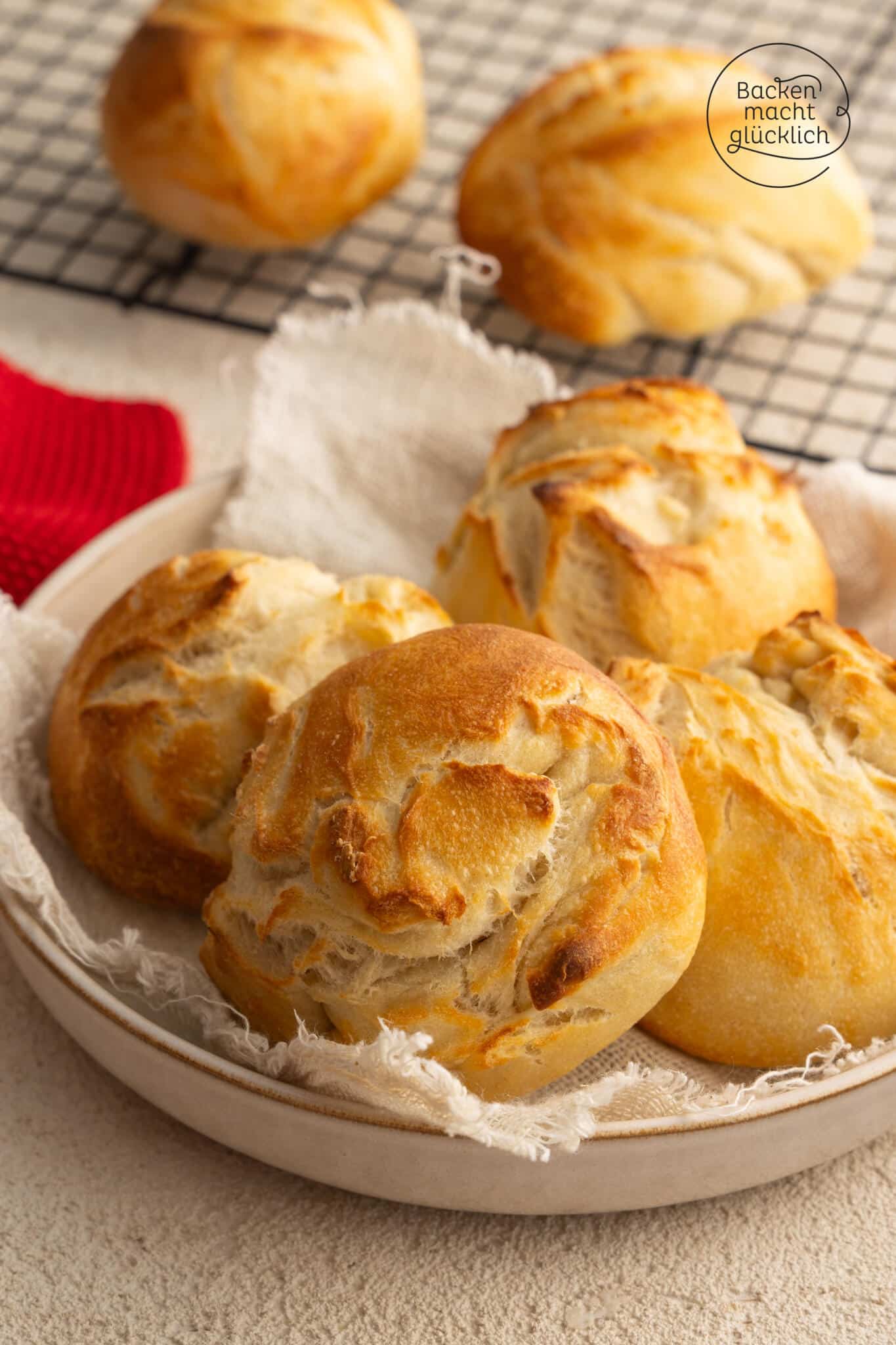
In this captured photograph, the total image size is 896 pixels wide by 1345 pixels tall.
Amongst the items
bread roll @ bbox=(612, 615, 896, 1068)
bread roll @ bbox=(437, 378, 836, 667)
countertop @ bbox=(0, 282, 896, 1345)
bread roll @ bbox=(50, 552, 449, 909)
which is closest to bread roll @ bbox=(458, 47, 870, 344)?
bread roll @ bbox=(437, 378, 836, 667)

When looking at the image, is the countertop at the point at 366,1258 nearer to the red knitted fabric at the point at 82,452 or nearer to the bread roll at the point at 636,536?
the bread roll at the point at 636,536

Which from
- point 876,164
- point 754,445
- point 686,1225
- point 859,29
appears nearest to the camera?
point 686,1225

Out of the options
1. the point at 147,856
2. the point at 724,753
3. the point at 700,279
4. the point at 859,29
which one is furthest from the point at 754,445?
the point at 859,29

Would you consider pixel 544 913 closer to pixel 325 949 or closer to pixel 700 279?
pixel 325 949

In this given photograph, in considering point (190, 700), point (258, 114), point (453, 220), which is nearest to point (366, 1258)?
point (190, 700)

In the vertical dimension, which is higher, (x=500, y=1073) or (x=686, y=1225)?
(x=500, y=1073)

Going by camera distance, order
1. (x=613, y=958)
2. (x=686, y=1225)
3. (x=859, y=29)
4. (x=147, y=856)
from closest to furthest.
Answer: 1. (x=613, y=958)
2. (x=686, y=1225)
3. (x=147, y=856)
4. (x=859, y=29)

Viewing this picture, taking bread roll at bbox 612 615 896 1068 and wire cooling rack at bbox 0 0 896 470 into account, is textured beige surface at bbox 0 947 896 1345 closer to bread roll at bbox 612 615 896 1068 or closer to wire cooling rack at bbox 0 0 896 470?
bread roll at bbox 612 615 896 1068

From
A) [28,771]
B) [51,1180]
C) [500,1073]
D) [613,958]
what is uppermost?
[613,958]

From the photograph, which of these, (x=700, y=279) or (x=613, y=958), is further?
(x=700, y=279)
